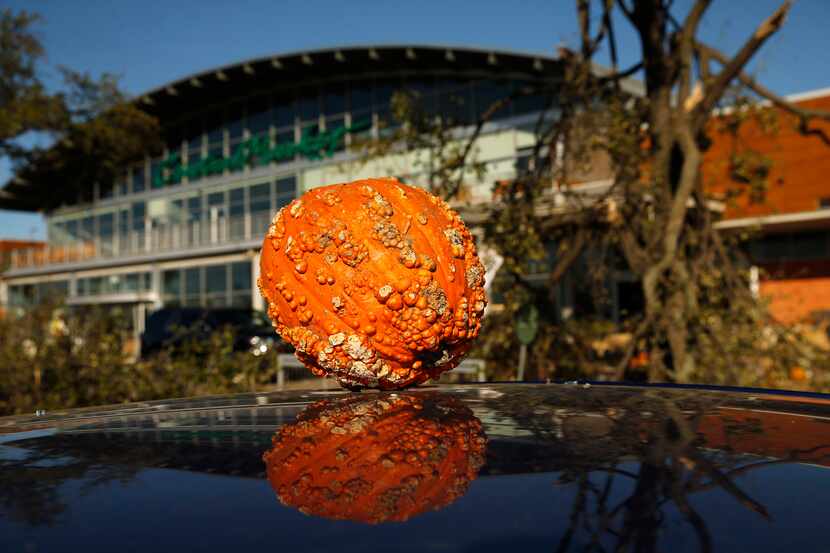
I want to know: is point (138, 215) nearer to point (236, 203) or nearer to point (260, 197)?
point (236, 203)

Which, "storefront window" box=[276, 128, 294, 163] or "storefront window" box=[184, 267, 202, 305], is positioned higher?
"storefront window" box=[276, 128, 294, 163]

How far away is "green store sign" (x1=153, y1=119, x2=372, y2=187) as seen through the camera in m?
27.3

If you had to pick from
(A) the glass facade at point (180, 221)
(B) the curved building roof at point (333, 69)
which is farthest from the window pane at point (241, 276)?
(B) the curved building roof at point (333, 69)

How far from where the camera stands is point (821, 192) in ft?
60.0

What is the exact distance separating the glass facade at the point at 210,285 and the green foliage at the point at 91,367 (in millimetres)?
19415

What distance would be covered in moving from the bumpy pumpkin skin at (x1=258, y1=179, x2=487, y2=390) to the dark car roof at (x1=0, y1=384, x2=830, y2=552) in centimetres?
61

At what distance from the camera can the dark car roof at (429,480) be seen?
3.06 feet

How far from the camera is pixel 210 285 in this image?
2883 centimetres

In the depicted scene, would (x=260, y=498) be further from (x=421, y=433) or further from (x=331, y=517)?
(x=421, y=433)

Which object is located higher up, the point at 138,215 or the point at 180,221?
the point at 138,215

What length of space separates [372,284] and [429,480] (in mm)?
1318

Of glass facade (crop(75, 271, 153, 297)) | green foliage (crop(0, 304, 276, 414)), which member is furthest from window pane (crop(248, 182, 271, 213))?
green foliage (crop(0, 304, 276, 414))

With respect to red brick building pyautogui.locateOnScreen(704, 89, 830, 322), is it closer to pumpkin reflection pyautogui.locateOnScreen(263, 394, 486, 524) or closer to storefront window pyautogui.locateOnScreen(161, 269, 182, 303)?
pumpkin reflection pyautogui.locateOnScreen(263, 394, 486, 524)

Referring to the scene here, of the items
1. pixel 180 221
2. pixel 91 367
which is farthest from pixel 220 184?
pixel 91 367
